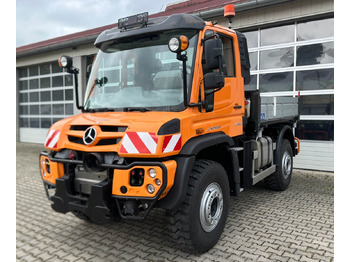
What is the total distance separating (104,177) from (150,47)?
1604mm

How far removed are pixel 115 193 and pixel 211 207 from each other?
1.25 meters

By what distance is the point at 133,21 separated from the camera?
3740 mm

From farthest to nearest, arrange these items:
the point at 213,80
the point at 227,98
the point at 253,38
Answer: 1. the point at 253,38
2. the point at 227,98
3. the point at 213,80

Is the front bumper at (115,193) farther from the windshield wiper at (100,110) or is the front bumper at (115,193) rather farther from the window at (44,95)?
the window at (44,95)

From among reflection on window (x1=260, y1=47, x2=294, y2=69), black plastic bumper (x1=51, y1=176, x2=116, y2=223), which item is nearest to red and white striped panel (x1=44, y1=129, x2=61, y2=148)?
black plastic bumper (x1=51, y1=176, x2=116, y2=223)

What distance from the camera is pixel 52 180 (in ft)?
11.5

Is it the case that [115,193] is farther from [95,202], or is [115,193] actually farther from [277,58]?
[277,58]

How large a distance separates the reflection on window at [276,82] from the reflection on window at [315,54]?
45cm

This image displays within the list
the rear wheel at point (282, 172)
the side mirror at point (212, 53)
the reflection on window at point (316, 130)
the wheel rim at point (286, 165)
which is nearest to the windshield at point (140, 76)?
the side mirror at point (212, 53)

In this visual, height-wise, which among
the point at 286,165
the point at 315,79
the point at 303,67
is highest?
the point at 303,67

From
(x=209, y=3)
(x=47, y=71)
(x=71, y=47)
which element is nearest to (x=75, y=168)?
(x=209, y=3)

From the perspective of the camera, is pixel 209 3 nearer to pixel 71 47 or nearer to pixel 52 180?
pixel 71 47

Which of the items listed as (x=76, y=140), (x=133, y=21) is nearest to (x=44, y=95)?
(x=133, y=21)

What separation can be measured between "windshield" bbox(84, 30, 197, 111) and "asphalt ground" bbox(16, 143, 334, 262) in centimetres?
167
